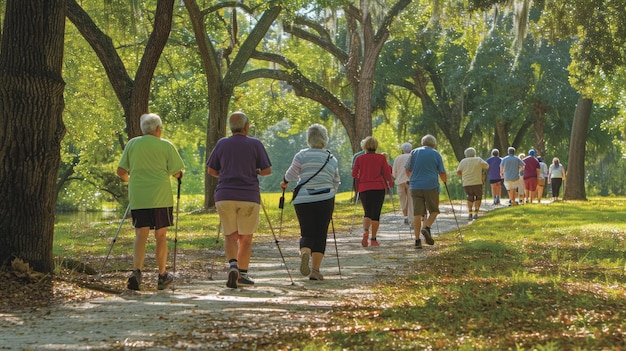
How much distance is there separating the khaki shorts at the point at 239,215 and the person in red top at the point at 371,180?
5.56 metres

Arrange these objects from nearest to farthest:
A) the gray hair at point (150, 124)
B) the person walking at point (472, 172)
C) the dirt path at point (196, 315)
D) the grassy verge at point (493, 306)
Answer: the grassy verge at point (493, 306) → the dirt path at point (196, 315) → the gray hair at point (150, 124) → the person walking at point (472, 172)

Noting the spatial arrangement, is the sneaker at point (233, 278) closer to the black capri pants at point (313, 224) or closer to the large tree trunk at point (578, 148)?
the black capri pants at point (313, 224)

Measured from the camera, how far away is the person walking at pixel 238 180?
1013cm

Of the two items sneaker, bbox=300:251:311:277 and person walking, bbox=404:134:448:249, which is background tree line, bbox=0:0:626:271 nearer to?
sneaker, bbox=300:251:311:277

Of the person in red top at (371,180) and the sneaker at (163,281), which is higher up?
the person in red top at (371,180)

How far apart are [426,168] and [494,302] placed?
304 inches

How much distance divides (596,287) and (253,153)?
3.67m

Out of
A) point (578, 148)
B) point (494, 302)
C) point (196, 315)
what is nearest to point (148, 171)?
point (196, 315)

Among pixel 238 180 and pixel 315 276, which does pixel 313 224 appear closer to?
pixel 315 276

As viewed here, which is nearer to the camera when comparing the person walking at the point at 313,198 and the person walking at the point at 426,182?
the person walking at the point at 313,198

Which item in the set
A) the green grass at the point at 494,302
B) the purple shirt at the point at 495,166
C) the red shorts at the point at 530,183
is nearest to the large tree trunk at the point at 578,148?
the red shorts at the point at 530,183

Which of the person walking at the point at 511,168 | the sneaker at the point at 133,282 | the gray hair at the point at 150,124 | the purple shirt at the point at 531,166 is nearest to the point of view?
the sneaker at the point at 133,282

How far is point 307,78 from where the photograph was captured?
3678 centimetres

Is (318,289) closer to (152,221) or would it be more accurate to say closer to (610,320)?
(152,221)
